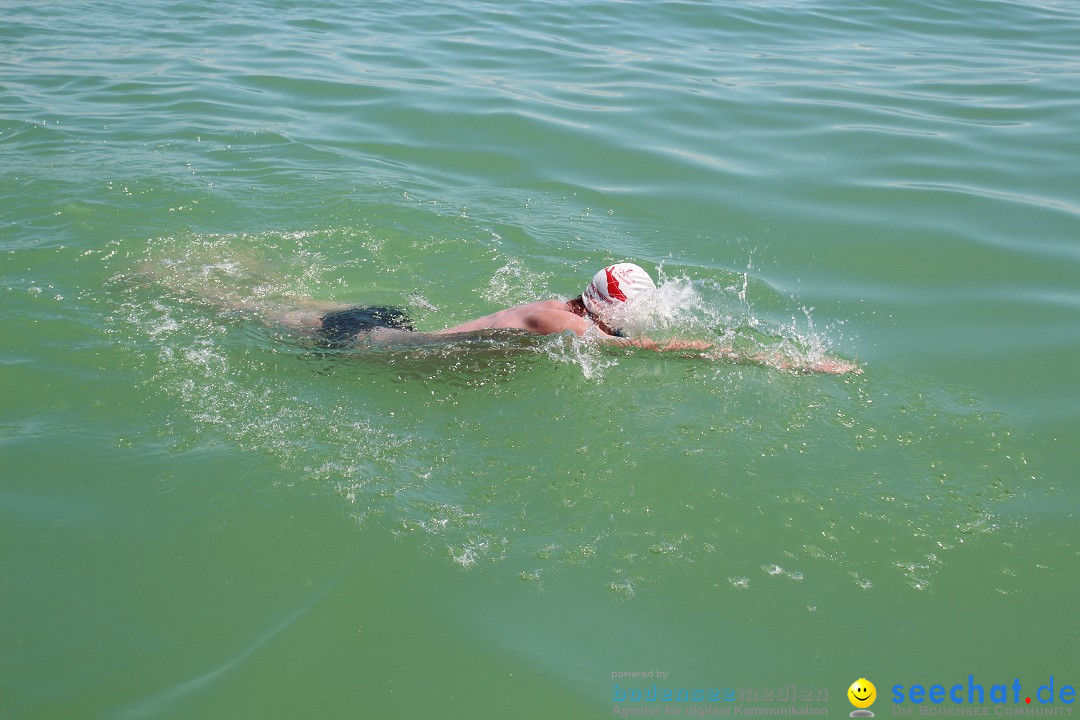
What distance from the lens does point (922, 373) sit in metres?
6.94

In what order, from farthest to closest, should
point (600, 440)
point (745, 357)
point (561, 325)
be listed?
point (745, 357), point (561, 325), point (600, 440)

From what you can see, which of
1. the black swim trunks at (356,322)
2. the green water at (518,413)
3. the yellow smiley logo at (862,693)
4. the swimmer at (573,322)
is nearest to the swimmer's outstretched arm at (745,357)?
the swimmer at (573,322)

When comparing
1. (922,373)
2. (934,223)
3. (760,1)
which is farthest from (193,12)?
(922,373)

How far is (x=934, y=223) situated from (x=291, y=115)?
8331 mm

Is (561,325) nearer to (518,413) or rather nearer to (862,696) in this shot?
(518,413)

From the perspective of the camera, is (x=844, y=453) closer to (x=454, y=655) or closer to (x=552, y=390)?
(x=552, y=390)

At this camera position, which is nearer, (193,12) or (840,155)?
(840,155)

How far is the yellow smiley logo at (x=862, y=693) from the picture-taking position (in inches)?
163

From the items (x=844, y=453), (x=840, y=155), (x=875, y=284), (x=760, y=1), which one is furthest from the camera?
(x=760, y=1)

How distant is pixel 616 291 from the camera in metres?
6.67

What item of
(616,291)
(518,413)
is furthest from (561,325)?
(518,413)

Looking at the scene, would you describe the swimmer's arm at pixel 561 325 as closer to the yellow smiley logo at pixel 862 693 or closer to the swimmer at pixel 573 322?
the swimmer at pixel 573 322

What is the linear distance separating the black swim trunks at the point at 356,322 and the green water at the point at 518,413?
0.82ft

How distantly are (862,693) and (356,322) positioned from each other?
4.59 m
